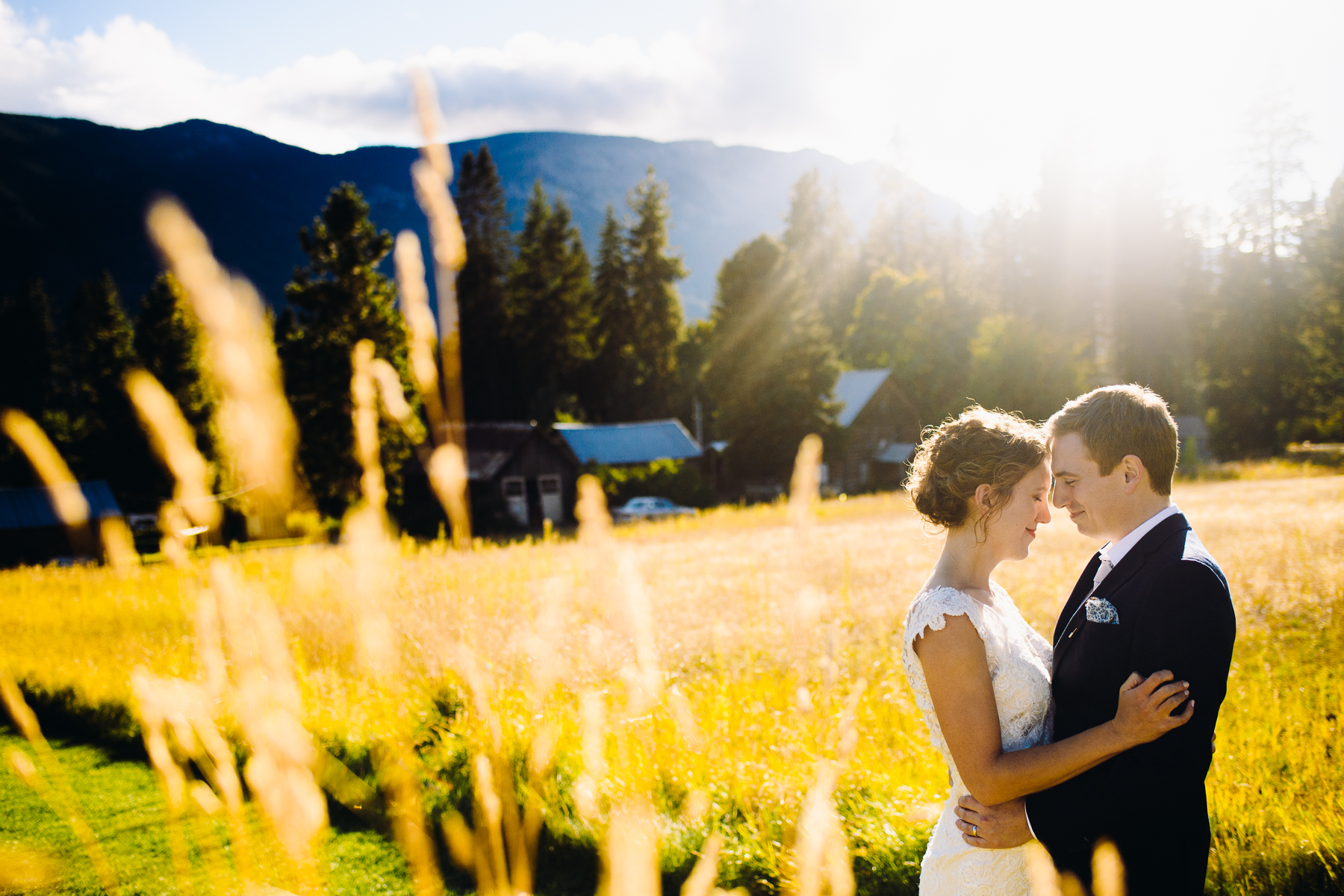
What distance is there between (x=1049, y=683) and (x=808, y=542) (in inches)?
455

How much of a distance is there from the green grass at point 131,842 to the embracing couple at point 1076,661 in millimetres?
3508

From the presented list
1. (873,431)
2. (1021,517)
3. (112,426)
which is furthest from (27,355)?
(1021,517)

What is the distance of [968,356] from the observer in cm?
4716

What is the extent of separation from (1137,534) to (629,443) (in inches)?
1507

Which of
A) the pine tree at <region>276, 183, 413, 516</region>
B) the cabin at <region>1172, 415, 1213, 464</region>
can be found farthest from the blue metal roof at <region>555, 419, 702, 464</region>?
the cabin at <region>1172, 415, 1213, 464</region>

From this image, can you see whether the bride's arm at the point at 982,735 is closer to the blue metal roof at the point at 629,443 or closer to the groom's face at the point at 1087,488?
the groom's face at the point at 1087,488

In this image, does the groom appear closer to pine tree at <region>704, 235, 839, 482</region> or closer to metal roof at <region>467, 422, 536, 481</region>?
metal roof at <region>467, 422, 536, 481</region>

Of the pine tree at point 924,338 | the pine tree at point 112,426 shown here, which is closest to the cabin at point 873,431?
the pine tree at point 924,338

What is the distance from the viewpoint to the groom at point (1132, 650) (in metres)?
2.03

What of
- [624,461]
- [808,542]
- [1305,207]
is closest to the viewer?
[808,542]

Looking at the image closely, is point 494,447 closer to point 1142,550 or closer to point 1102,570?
point 1102,570

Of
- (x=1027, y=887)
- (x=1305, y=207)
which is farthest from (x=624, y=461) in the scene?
(x=1305, y=207)

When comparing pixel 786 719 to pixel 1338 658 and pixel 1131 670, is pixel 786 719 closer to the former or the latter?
pixel 1131 670

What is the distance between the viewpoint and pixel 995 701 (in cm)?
220
